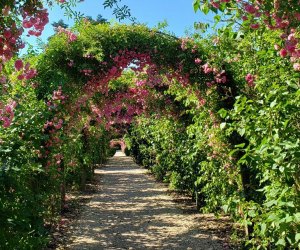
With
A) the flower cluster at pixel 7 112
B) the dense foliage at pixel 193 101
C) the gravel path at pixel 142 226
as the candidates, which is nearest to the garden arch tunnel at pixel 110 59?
the dense foliage at pixel 193 101

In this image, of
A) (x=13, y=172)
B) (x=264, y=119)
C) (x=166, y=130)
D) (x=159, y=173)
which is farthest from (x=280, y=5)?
(x=159, y=173)

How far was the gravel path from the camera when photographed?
6.13 m

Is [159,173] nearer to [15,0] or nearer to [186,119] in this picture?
[186,119]

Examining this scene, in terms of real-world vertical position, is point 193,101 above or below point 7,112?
above

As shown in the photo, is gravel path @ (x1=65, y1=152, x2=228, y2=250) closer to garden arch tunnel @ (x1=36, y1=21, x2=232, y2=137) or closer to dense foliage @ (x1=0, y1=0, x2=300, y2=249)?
dense foliage @ (x1=0, y1=0, x2=300, y2=249)

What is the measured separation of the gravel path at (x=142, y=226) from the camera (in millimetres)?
6129

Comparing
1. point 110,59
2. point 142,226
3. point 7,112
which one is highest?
point 110,59

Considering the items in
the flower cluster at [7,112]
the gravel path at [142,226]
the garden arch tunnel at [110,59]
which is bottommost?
the gravel path at [142,226]

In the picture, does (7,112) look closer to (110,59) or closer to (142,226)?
(110,59)

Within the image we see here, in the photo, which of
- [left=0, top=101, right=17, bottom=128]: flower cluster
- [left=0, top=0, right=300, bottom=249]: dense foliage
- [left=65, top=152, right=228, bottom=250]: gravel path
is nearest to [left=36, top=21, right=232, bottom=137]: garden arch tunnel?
[left=0, top=0, right=300, bottom=249]: dense foliage

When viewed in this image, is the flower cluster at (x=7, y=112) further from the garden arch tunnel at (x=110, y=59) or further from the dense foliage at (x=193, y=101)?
the garden arch tunnel at (x=110, y=59)

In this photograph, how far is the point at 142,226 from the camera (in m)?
7.43

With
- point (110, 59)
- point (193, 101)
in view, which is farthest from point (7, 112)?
point (193, 101)

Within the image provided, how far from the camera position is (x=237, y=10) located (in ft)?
8.95
